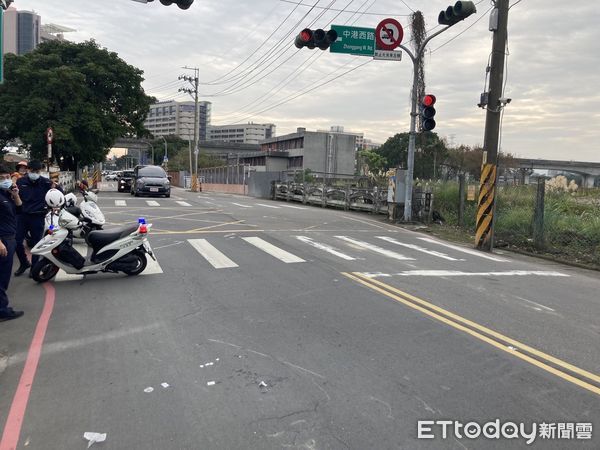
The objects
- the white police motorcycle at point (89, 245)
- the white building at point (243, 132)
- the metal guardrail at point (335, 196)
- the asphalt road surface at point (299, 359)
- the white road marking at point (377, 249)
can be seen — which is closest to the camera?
the asphalt road surface at point (299, 359)

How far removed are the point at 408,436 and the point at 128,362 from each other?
2719 mm

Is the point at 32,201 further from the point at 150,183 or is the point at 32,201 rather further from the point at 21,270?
the point at 150,183

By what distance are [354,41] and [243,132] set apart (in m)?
147

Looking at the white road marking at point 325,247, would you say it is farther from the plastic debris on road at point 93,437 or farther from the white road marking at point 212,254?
the plastic debris on road at point 93,437

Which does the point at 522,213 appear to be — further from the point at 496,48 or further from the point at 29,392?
the point at 29,392

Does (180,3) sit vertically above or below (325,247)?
above

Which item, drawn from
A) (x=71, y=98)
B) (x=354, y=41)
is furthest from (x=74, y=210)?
(x=71, y=98)

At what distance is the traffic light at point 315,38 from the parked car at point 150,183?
1728 centimetres

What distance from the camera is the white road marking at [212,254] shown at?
31.7ft

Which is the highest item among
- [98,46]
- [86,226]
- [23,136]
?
[98,46]

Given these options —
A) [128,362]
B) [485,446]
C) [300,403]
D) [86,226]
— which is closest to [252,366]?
[300,403]

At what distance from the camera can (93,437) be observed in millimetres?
3504

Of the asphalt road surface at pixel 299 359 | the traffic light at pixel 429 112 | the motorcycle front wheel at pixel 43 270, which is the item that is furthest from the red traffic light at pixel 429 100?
the motorcycle front wheel at pixel 43 270

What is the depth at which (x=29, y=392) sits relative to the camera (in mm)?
4215
